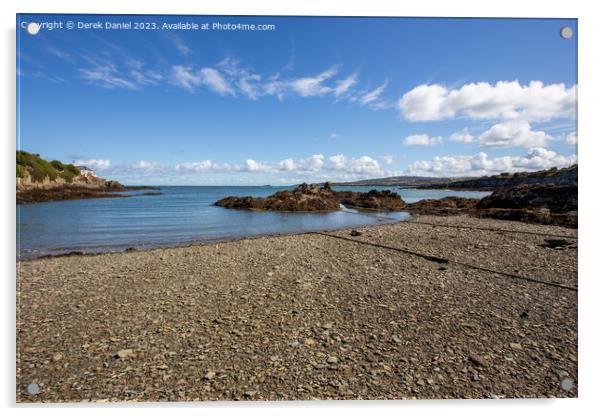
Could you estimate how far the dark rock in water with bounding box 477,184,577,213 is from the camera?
1451cm

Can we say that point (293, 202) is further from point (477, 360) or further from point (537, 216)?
point (477, 360)

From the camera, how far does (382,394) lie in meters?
3.32

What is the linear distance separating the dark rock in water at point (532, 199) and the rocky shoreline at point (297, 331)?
8698mm

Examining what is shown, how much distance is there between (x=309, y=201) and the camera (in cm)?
2828

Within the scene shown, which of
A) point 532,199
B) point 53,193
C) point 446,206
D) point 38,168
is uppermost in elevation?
point 38,168

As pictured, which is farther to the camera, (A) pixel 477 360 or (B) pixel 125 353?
(B) pixel 125 353

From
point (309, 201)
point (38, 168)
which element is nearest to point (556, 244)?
point (38, 168)

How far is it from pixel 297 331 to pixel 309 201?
79.1 ft

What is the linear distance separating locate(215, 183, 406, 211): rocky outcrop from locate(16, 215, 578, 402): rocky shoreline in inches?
789

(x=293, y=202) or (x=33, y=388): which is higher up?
(x=293, y=202)

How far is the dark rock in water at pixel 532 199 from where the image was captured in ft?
47.6

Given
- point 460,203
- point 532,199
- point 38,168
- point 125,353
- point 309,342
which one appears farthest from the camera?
point 460,203

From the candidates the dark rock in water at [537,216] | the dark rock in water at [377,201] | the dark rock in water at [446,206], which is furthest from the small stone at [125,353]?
the dark rock in water at [377,201]

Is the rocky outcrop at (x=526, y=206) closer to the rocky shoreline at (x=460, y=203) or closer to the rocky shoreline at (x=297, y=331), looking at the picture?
the rocky shoreline at (x=460, y=203)
